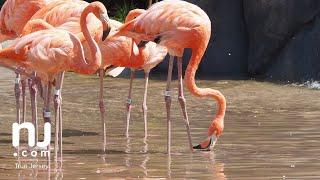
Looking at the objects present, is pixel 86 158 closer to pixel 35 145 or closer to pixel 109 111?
pixel 35 145

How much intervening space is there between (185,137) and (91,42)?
4.96ft

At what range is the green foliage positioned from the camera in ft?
52.7

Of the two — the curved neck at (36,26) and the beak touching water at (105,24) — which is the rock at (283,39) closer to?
the beak touching water at (105,24)

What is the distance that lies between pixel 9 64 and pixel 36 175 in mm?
1073

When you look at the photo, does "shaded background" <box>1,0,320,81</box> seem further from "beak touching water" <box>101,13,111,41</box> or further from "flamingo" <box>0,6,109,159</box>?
"flamingo" <box>0,6,109,159</box>

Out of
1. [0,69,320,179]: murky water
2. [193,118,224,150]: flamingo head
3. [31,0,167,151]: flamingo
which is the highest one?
[31,0,167,151]: flamingo

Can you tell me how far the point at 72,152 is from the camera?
688cm

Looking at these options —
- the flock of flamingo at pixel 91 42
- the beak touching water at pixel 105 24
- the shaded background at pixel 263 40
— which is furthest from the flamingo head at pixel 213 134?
the shaded background at pixel 263 40

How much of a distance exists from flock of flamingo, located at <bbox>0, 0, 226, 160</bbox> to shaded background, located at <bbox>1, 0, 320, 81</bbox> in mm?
5095

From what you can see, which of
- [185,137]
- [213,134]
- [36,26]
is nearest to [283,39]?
[185,137]

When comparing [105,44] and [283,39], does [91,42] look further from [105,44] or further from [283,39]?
[283,39]

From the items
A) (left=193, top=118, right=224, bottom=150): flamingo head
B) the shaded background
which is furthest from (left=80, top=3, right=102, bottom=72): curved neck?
the shaded background

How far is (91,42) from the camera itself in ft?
22.0

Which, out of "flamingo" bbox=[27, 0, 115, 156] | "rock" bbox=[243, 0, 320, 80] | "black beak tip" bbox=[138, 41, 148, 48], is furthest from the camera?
"rock" bbox=[243, 0, 320, 80]
